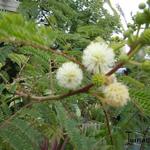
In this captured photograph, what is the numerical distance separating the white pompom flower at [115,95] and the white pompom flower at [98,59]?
34 mm

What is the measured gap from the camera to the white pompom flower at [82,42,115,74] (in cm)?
90

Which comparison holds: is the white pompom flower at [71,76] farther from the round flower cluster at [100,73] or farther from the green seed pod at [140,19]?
the green seed pod at [140,19]

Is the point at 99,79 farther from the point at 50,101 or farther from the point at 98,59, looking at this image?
the point at 50,101

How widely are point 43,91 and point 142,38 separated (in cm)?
66

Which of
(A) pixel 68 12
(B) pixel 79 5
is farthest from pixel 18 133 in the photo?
(B) pixel 79 5

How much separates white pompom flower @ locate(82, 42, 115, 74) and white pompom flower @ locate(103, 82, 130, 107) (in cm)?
3

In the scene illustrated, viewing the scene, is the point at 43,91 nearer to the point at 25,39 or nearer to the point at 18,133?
the point at 18,133

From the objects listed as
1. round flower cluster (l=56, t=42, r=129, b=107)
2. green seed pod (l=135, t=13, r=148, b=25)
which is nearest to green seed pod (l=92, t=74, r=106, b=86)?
round flower cluster (l=56, t=42, r=129, b=107)

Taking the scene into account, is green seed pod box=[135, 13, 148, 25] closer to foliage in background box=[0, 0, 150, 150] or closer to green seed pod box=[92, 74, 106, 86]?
foliage in background box=[0, 0, 150, 150]

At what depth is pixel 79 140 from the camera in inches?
48.2

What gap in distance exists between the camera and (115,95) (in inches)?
35.4

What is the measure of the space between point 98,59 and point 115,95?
0.07 metres

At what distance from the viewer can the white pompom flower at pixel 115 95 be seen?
2.95ft

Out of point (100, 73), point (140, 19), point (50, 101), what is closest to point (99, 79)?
point (100, 73)
